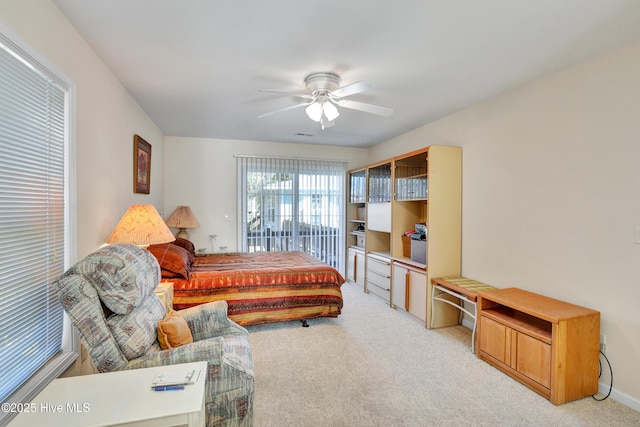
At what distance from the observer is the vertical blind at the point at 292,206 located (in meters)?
5.04

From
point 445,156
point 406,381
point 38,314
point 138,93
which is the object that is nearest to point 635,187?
point 445,156

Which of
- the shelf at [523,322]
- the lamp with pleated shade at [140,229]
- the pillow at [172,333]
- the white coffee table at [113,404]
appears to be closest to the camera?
the white coffee table at [113,404]

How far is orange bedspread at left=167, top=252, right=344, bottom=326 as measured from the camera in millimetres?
3102

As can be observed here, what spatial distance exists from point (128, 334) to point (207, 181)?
11.8 feet

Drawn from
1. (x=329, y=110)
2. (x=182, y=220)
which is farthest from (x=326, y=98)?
(x=182, y=220)

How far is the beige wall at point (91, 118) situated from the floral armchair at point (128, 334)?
62 centimetres

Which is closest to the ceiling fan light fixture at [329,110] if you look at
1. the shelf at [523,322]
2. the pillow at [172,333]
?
the pillow at [172,333]

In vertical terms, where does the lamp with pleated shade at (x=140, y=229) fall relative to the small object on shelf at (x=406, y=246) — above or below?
above

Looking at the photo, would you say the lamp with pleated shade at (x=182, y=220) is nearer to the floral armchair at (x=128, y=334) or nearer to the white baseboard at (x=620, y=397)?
the floral armchair at (x=128, y=334)

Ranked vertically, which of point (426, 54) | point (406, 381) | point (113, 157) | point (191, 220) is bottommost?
point (406, 381)

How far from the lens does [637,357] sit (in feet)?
6.63

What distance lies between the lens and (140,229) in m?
2.44

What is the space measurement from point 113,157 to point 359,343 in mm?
2840

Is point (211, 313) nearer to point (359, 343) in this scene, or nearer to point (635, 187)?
point (359, 343)
